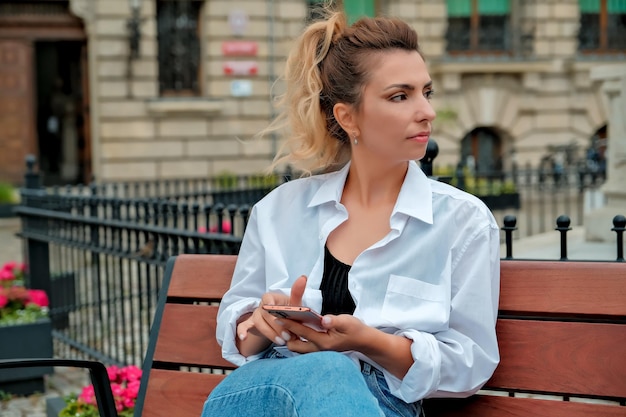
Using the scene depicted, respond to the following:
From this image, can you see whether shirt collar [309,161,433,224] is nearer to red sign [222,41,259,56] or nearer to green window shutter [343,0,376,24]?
red sign [222,41,259,56]

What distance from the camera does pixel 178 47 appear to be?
1884 cm

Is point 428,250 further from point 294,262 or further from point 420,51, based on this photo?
point 420,51

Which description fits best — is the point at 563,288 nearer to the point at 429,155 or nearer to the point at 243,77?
the point at 429,155

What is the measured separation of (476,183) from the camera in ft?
43.8

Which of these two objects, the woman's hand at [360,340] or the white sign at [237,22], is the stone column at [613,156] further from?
the white sign at [237,22]

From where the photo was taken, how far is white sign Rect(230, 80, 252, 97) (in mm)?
18719

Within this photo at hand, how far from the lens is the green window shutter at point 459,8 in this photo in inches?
795

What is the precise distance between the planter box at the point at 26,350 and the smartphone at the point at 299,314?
381 centimetres

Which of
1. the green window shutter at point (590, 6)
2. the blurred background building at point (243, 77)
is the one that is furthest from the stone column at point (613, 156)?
the green window shutter at point (590, 6)

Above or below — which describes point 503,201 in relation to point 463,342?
below

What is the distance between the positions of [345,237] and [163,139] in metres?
16.4

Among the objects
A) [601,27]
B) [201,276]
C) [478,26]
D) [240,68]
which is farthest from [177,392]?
[601,27]

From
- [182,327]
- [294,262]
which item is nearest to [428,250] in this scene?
[294,262]

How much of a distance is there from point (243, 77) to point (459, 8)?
5.08m
